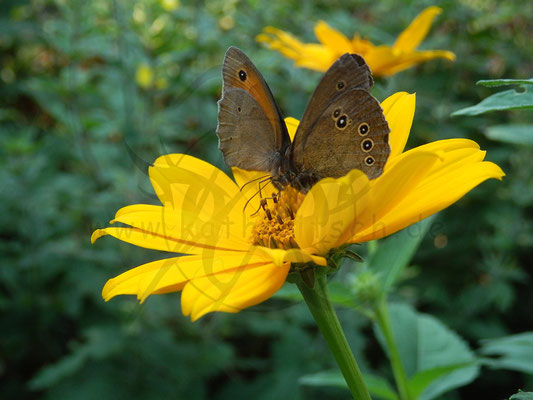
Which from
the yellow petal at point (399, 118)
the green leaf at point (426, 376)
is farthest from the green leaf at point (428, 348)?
the yellow petal at point (399, 118)

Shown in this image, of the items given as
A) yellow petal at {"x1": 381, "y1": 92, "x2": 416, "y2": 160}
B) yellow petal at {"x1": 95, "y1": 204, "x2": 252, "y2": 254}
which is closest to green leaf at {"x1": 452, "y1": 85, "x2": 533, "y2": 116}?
yellow petal at {"x1": 381, "y1": 92, "x2": 416, "y2": 160}

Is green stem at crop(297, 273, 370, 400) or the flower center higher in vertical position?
the flower center

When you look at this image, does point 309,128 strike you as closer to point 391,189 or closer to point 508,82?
point 391,189

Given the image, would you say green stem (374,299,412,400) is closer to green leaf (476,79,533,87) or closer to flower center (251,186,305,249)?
flower center (251,186,305,249)

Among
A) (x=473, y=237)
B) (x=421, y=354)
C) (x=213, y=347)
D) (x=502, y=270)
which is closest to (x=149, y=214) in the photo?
(x=421, y=354)

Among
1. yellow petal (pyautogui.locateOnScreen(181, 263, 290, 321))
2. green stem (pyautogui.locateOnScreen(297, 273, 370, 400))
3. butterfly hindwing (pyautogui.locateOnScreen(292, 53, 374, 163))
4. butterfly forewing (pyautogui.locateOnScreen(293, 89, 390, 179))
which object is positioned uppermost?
butterfly hindwing (pyautogui.locateOnScreen(292, 53, 374, 163))

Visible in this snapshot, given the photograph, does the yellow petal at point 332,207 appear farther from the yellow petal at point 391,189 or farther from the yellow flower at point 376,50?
the yellow flower at point 376,50
